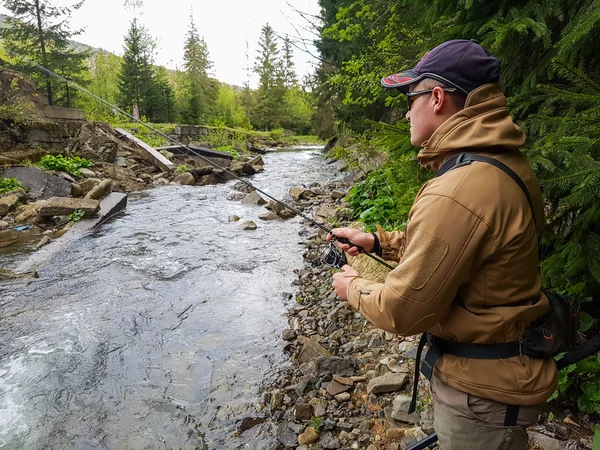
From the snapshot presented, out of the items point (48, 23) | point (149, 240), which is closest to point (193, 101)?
point (48, 23)

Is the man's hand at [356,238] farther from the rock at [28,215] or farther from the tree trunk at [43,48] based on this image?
the tree trunk at [43,48]

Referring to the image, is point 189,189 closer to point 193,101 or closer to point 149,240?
point 149,240

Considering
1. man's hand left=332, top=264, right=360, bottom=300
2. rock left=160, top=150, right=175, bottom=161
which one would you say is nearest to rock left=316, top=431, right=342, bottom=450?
man's hand left=332, top=264, right=360, bottom=300

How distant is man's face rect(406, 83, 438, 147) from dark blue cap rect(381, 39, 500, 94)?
0.31 feet

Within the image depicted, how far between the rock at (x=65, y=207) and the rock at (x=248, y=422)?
27.8 ft

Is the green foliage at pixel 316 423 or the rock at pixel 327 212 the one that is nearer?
the green foliage at pixel 316 423

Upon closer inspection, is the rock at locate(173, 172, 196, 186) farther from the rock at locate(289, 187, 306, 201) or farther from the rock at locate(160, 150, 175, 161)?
the rock at locate(289, 187, 306, 201)

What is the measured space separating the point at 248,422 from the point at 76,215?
337 inches

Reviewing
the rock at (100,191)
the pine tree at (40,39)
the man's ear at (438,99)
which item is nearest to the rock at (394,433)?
the man's ear at (438,99)

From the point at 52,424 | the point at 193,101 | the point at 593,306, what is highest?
the point at 193,101

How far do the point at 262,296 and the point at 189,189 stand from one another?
1079 centimetres

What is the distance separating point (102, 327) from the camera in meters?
5.20

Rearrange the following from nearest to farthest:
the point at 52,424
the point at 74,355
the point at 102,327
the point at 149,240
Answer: the point at 52,424, the point at 74,355, the point at 102,327, the point at 149,240

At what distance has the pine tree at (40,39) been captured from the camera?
2438cm
